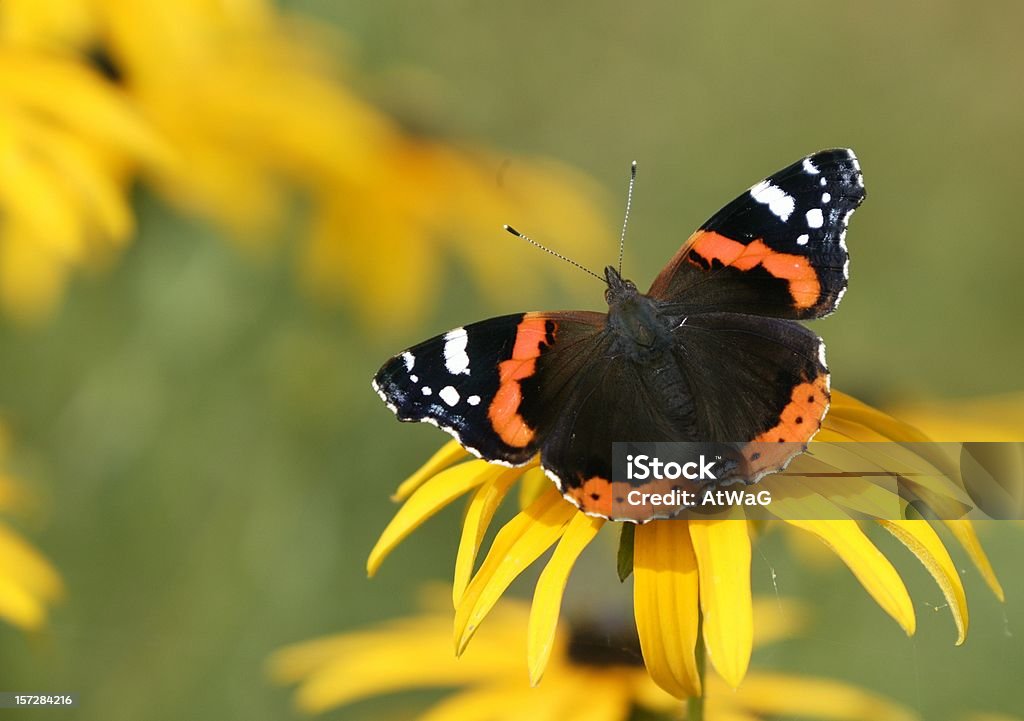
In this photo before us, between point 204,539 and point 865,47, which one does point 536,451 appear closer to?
point 204,539

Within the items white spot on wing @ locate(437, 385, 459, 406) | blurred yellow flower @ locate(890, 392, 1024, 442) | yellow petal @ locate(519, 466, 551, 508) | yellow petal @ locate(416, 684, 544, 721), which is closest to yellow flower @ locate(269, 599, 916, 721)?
yellow petal @ locate(416, 684, 544, 721)

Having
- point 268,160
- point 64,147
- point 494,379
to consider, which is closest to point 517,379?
point 494,379

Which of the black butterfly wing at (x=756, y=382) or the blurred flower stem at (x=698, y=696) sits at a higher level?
the black butterfly wing at (x=756, y=382)

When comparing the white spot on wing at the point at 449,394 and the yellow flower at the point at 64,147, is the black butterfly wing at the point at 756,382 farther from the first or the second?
the yellow flower at the point at 64,147

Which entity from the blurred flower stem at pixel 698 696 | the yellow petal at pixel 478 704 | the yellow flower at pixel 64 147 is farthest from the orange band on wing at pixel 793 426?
the yellow flower at pixel 64 147

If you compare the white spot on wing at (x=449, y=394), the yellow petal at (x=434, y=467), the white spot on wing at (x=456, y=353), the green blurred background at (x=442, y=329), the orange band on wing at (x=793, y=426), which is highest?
the green blurred background at (x=442, y=329)

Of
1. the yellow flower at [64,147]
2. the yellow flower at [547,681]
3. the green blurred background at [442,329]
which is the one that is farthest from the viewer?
the green blurred background at [442,329]
